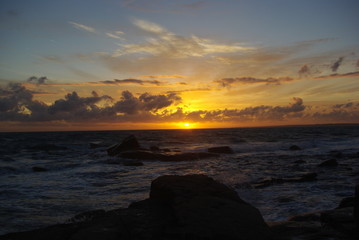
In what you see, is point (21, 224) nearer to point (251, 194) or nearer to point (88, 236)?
point (88, 236)

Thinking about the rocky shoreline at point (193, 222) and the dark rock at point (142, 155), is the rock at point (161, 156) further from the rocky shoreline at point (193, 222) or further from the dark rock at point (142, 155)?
the rocky shoreline at point (193, 222)

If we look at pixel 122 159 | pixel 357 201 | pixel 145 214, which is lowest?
pixel 122 159

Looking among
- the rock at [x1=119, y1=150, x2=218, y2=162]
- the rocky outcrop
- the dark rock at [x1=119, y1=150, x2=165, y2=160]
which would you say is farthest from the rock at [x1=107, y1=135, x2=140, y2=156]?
the rocky outcrop

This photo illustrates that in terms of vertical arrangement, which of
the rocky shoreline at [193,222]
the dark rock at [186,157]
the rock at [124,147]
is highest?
the rocky shoreline at [193,222]

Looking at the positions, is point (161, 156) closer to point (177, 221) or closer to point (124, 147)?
point (124, 147)

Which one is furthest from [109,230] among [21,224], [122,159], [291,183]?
[122,159]

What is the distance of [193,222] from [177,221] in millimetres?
326

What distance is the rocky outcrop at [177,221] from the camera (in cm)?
454

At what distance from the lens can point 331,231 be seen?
538 centimetres

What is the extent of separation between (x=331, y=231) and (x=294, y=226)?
0.73m

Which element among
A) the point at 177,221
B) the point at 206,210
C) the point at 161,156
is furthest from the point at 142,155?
the point at 177,221

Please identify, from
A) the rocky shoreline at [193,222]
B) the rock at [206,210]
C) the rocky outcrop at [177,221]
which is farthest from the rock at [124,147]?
the rocky outcrop at [177,221]

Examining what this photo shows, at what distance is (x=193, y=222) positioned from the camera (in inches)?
188

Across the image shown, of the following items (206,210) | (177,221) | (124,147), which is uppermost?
(206,210)
